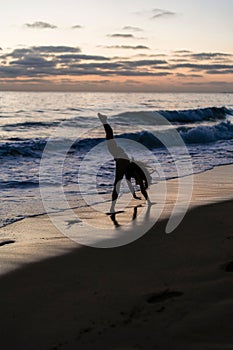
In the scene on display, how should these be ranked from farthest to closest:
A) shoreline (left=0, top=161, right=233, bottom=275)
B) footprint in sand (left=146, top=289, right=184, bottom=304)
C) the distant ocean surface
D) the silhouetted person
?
the distant ocean surface < the silhouetted person < shoreline (left=0, top=161, right=233, bottom=275) < footprint in sand (left=146, top=289, right=184, bottom=304)

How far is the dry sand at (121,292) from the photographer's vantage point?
9.95 feet

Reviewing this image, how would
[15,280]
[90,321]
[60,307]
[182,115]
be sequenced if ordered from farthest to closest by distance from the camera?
[182,115]
[15,280]
[60,307]
[90,321]

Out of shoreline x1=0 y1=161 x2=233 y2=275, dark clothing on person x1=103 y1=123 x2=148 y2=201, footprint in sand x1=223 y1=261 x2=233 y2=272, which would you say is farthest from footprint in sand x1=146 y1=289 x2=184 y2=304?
dark clothing on person x1=103 y1=123 x2=148 y2=201

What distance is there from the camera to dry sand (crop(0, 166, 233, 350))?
3031 millimetres

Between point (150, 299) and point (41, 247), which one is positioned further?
point (41, 247)

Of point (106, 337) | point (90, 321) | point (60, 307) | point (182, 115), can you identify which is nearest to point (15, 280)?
point (60, 307)

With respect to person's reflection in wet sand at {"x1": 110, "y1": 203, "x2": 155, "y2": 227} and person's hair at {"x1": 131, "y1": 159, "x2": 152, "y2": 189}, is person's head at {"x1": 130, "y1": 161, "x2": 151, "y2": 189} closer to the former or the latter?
person's hair at {"x1": 131, "y1": 159, "x2": 152, "y2": 189}

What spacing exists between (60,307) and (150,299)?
2.53ft

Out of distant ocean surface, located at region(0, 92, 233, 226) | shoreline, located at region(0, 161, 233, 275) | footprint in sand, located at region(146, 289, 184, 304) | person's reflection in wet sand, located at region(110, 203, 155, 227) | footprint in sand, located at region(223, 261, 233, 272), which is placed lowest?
person's reflection in wet sand, located at region(110, 203, 155, 227)

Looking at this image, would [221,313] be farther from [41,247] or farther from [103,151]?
[103,151]

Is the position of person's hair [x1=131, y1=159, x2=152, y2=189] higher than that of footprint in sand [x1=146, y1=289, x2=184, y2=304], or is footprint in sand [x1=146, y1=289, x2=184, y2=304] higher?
person's hair [x1=131, y1=159, x2=152, y2=189]

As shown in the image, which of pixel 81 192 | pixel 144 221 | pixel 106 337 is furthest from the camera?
pixel 81 192

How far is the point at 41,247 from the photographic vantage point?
546 centimetres

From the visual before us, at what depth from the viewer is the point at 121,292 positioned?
12.5 feet
